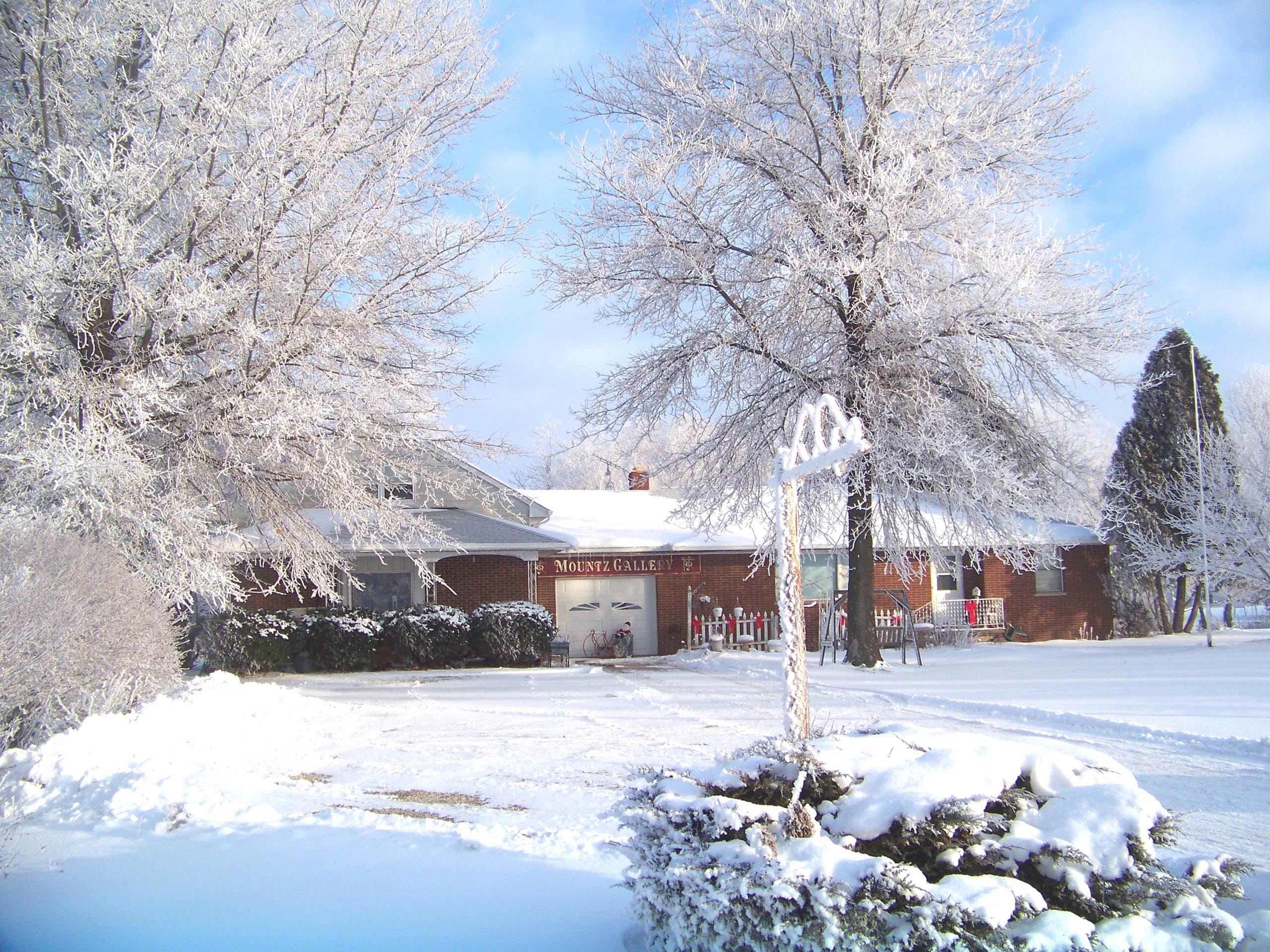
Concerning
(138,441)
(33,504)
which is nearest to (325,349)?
(138,441)

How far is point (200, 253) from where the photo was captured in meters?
11.1

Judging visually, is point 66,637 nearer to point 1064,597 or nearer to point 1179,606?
point 1064,597

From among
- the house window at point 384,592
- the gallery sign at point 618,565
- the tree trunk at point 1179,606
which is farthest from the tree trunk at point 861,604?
the tree trunk at point 1179,606

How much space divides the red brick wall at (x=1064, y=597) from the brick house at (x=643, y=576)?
33mm

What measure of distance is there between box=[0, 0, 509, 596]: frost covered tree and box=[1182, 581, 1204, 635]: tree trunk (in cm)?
2344

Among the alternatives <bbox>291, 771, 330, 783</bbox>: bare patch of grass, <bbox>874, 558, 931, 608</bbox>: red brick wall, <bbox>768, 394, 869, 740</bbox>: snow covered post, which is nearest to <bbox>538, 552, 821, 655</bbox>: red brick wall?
<bbox>874, 558, 931, 608</bbox>: red brick wall

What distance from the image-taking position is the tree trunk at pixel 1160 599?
27.1m

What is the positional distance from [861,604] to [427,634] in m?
8.79

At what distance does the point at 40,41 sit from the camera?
10.7 m

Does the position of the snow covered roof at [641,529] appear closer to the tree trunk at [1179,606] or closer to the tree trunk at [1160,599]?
the tree trunk at [1160,599]

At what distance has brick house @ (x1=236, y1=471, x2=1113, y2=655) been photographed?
2102cm

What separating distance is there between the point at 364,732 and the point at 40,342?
551 centimetres

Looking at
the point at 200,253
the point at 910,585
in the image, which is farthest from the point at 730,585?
the point at 200,253

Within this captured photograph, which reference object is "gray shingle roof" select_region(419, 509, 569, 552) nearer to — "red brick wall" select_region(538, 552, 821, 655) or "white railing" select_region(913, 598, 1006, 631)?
"red brick wall" select_region(538, 552, 821, 655)
